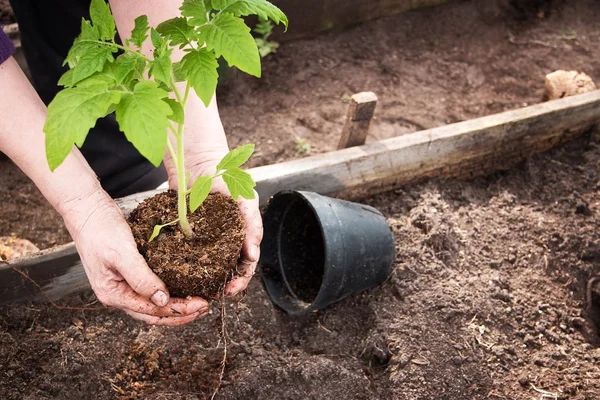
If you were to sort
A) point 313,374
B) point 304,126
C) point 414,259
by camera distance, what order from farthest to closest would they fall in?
point 304,126, point 414,259, point 313,374

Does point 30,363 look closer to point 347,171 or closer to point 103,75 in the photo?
point 103,75

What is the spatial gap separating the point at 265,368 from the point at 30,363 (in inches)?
34.1

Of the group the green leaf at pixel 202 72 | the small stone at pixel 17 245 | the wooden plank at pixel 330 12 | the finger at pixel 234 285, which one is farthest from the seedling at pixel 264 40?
the green leaf at pixel 202 72

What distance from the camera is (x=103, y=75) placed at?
4.21ft

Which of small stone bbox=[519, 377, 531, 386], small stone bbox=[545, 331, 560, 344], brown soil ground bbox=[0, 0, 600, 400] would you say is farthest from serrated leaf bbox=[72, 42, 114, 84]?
small stone bbox=[545, 331, 560, 344]

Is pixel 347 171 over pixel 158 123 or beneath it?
beneath

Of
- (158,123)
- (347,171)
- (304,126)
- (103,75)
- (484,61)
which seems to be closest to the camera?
(158,123)

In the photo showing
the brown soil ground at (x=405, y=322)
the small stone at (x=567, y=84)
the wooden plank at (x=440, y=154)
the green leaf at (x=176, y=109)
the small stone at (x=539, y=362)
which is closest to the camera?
the green leaf at (x=176, y=109)

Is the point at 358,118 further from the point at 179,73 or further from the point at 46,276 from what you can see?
the point at 46,276

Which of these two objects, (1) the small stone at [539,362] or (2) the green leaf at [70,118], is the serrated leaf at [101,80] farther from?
(1) the small stone at [539,362]

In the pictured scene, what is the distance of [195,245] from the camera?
5.67 feet

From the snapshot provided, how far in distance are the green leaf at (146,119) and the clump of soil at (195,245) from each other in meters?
0.58

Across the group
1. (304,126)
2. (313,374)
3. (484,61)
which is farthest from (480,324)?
(484,61)

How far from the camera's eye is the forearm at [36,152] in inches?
61.1
